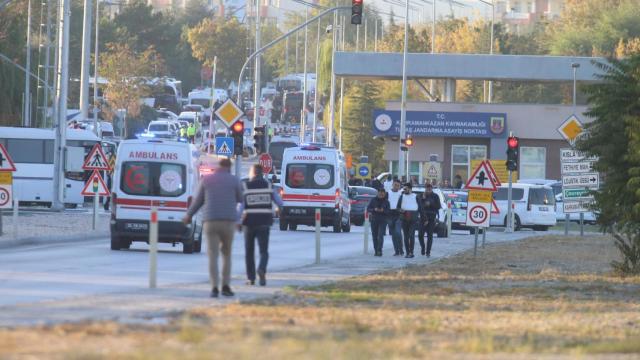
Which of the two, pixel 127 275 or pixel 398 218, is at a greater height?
pixel 398 218

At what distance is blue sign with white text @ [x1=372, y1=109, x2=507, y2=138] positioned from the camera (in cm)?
7681

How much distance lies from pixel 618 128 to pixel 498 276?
322 cm

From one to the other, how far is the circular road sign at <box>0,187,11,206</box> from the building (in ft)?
143

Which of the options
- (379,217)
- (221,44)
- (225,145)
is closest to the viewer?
(379,217)

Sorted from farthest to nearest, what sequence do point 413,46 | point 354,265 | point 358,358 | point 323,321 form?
point 413,46 → point 354,265 → point 323,321 → point 358,358

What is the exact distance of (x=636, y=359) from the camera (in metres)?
13.2

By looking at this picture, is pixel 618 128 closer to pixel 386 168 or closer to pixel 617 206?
pixel 617 206

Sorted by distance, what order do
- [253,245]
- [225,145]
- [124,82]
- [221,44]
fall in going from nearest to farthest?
1. [253,245]
2. [225,145]
3. [124,82]
4. [221,44]

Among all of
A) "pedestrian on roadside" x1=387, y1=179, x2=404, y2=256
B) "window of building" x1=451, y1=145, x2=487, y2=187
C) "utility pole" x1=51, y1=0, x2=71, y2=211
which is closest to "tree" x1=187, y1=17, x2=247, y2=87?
"window of building" x1=451, y1=145, x2=487, y2=187

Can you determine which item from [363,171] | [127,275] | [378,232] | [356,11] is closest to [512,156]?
[356,11]

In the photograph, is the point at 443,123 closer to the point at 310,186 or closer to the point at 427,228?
the point at 310,186

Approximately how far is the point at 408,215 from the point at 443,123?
44058 mm

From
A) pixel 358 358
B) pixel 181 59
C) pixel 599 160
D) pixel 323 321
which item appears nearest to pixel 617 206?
pixel 599 160

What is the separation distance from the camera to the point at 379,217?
33531 mm
